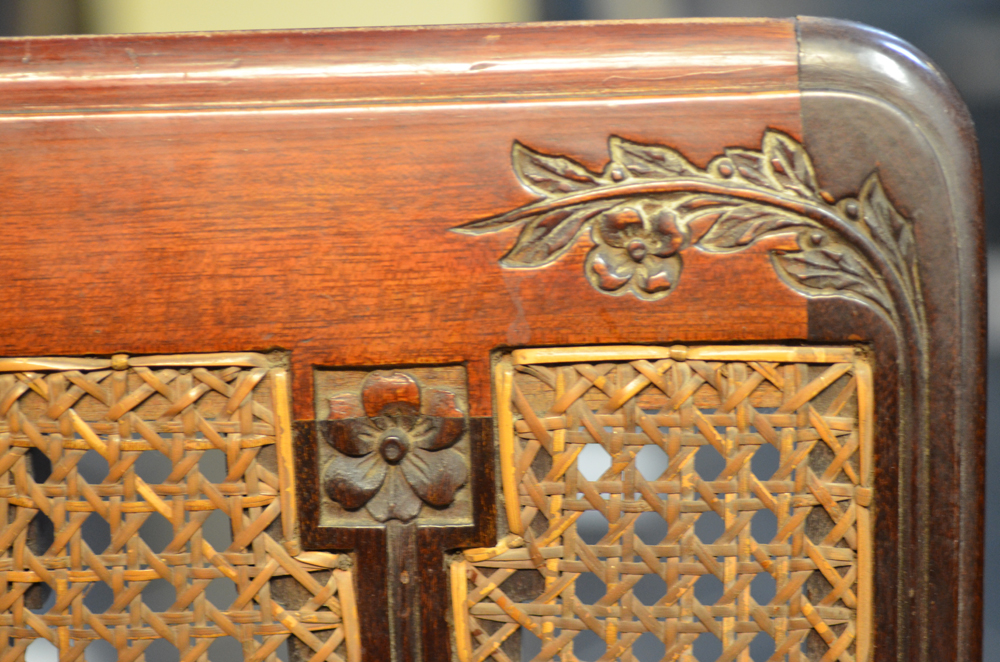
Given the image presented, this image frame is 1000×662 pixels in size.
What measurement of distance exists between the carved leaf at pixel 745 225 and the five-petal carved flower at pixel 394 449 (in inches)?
9.6

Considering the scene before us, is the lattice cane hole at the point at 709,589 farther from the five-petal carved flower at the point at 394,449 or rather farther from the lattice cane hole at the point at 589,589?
the five-petal carved flower at the point at 394,449

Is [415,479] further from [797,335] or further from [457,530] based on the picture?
[797,335]

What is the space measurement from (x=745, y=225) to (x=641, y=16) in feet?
1.88

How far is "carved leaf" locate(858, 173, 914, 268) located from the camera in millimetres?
601

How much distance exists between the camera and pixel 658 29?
615mm

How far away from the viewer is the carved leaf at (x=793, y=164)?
60 cm

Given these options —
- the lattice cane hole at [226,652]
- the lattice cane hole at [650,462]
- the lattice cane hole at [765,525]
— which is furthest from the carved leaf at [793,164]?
the lattice cane hole at [226,652]

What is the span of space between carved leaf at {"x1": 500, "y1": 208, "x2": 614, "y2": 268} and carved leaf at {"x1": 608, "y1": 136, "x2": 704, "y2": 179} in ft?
0.12

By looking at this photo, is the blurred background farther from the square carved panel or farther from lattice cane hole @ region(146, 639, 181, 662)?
the square carved panel

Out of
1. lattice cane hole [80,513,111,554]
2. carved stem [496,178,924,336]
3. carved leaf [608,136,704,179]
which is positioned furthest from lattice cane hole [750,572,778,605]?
lattice cane hole [80,513,111,554]

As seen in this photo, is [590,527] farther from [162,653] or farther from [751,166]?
[751,166]

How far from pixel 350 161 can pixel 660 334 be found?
0.28m

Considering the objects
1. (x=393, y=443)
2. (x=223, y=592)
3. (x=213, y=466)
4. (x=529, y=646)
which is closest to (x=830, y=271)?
(x=393, y=443)

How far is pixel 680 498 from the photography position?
0.63 metres
